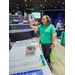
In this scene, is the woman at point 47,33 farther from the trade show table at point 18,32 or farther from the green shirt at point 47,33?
the trade show table at point 18,32

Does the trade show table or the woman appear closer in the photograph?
the woman

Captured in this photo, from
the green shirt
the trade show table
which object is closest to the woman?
the green shirt

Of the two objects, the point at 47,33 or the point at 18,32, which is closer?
the point at 47,33

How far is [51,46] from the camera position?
5.31ft

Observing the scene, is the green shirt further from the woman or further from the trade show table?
the trade show table

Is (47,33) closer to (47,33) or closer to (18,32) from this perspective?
(47,33)

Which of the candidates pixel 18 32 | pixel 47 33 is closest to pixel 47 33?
pixel 47 33

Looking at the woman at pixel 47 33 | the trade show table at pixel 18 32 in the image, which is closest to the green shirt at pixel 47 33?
the woman at pixel 47 33

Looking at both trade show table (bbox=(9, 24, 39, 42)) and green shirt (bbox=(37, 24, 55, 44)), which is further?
trade show table (bbox=(9, 24, 39, 42))

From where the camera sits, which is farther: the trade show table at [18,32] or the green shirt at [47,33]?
the trade show table at [18,32]

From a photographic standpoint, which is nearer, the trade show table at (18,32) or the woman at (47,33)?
the woman at (47,33)
